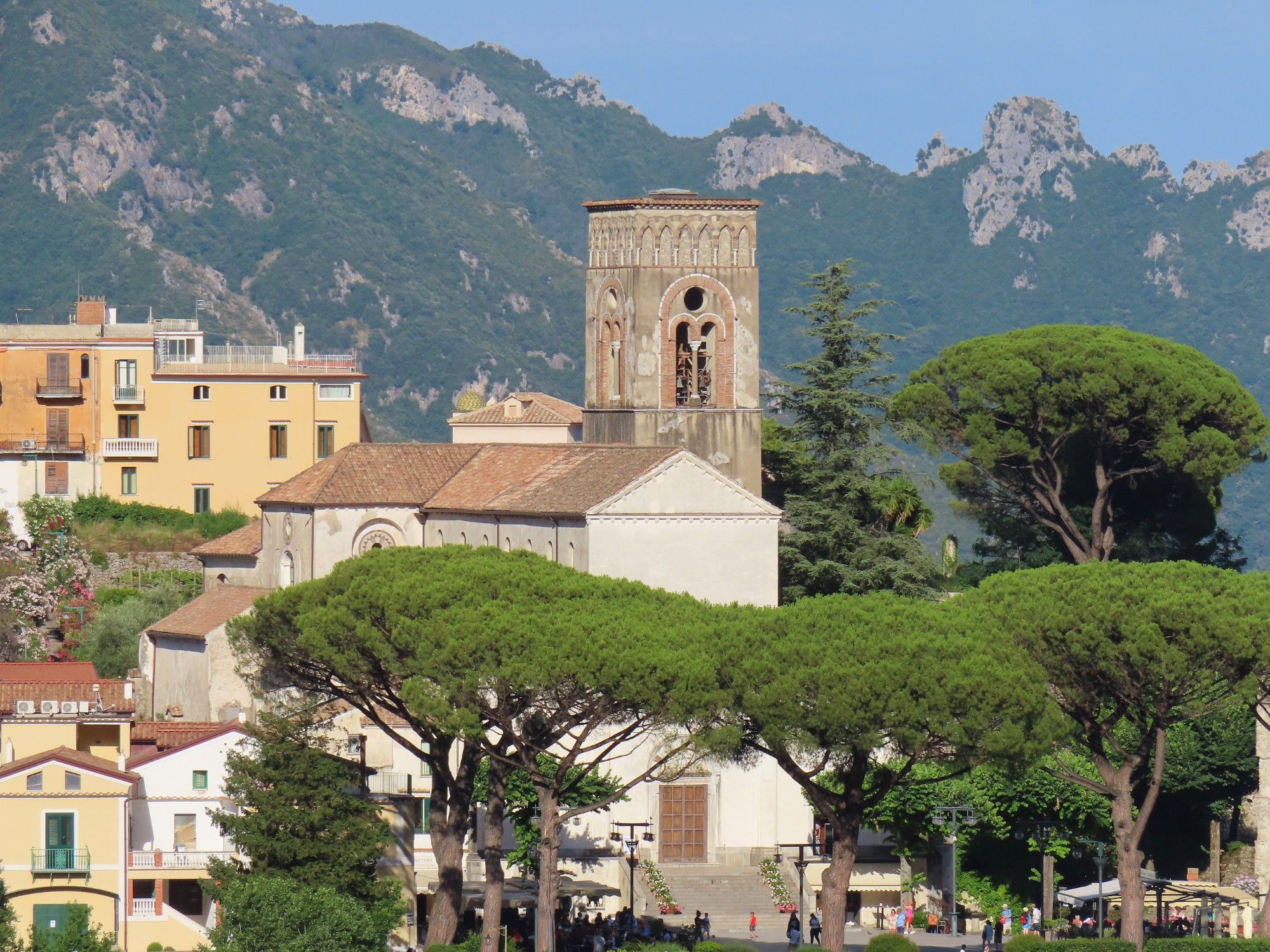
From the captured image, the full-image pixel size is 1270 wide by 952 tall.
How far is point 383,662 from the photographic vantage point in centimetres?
4609

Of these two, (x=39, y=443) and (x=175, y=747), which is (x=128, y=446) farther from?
(x=175, y=747)

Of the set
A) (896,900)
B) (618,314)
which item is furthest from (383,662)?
(618,314)

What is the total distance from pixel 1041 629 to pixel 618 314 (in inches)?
743

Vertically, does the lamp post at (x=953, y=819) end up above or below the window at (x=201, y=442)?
below

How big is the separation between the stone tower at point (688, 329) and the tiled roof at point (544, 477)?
354 centimetres

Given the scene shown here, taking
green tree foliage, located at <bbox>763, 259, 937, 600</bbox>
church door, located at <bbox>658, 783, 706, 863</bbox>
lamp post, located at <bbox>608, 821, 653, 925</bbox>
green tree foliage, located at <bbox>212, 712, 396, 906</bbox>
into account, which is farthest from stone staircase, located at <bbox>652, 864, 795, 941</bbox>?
green tree foliage, located at <bbox>763, 259, 937, 600</bbox>

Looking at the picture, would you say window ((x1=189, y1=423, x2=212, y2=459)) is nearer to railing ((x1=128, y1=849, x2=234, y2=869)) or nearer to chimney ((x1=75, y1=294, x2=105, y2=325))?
chimney ((x1=75, y1=294, x2=105, y2=325))

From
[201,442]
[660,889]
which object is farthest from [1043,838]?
[201,442]

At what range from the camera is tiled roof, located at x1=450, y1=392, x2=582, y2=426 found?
244 feet

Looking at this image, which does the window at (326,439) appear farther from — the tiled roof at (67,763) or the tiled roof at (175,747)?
the tiled roof at (67,763)

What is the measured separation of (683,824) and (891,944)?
34.1 feet

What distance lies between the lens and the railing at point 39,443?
2965 inches

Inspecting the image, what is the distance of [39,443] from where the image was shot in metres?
75.6

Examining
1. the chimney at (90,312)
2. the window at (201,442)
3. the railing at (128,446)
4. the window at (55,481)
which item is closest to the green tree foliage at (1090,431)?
the window at (201,442)
